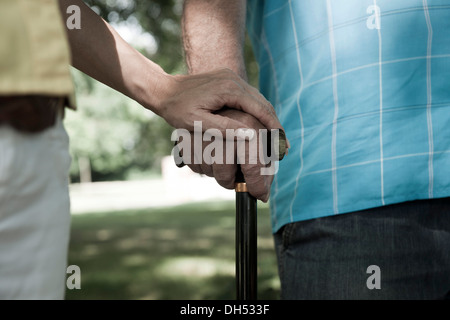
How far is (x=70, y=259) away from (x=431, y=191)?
6057mm

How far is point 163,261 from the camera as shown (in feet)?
21.0

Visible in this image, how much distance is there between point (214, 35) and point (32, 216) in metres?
1.06

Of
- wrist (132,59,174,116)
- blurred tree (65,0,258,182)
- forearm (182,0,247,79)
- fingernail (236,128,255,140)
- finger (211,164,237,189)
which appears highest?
blurred tree (65,0,258,182)

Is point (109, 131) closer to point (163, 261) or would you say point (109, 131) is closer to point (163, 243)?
point (163, 243)

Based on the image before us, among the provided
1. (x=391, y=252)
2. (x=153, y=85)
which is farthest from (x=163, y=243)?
(x=153, y=85)

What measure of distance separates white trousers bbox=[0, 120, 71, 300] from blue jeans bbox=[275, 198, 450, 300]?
1.17m

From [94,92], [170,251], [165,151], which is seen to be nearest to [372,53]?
[170,251]

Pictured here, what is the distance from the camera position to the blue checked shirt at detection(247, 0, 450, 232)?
1607 millimetres

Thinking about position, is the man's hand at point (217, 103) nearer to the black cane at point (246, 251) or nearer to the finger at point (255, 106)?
the finger at point (255, 106)

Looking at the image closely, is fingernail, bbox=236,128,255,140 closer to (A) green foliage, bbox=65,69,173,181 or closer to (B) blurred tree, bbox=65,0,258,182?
(B) blurred tree, bbox=65,0,258,182

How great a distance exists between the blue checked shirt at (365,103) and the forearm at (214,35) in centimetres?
30

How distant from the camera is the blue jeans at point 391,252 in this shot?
64.2 inches

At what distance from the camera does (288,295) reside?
1834mm

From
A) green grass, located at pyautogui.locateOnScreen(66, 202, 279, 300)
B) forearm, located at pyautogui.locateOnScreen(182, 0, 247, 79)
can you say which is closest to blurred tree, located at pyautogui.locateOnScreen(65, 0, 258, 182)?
green grass, located at pyautogui.locateOnScreen(66, 202, 279, 300)
